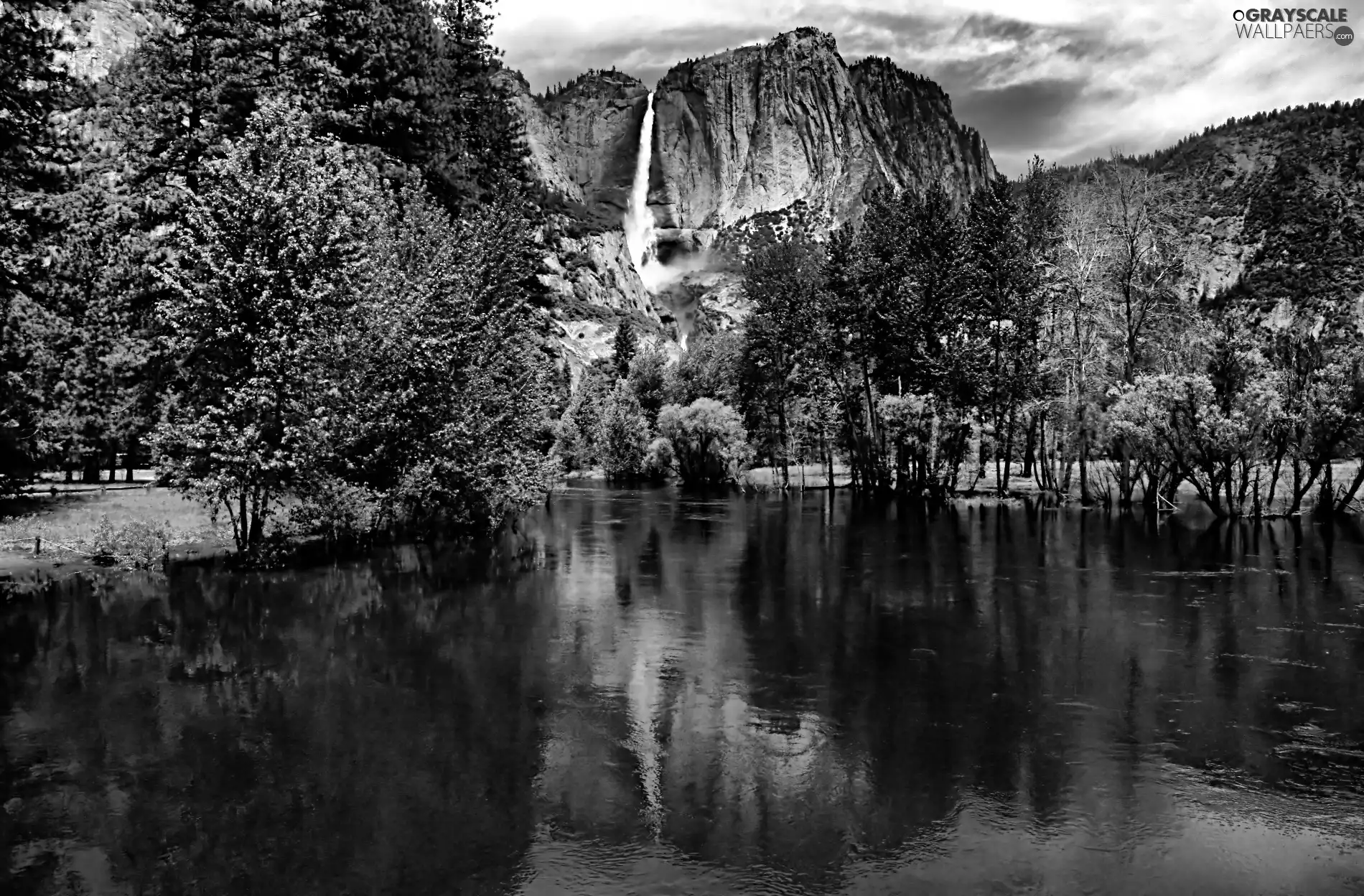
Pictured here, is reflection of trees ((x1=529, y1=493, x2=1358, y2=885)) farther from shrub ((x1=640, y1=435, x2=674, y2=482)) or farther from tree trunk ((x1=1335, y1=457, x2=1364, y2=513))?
shrub ((x1=640, y1=435, x2=674, y2=482))

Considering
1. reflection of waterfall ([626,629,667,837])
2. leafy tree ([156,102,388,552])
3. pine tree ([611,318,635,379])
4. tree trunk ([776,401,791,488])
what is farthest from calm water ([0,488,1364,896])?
pine tree ([611,318,635,379])

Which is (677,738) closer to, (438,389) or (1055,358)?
(438,389)

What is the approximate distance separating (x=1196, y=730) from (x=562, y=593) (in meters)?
18.4

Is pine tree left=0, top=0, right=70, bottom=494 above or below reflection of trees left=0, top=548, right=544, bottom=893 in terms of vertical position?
above

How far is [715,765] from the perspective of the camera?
45.2 feet

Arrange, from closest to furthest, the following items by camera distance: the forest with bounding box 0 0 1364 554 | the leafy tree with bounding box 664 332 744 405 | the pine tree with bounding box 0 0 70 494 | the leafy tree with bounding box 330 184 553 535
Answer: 1. the pine tree with bounding box 0 0 70 494
2. the forest with bounding box 0 0 1364 554
3. the leafy tree with bounding box 330 184 553 535
4. the leafy tree with bounding box 664 332 744 405

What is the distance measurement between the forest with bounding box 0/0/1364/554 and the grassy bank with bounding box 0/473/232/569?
2.09 metres

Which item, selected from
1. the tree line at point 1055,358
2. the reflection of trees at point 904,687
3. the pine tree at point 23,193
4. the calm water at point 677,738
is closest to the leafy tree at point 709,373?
the tree line at point 1055,358

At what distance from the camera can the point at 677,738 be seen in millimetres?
15031

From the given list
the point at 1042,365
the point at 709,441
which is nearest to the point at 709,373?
the point at 709,441

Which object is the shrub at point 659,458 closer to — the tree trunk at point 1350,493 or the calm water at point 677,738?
the tree trunk at point 1350,493

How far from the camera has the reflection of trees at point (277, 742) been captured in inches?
424

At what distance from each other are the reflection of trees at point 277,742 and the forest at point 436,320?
8.32 metres

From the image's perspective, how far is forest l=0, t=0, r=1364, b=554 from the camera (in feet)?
94.8
